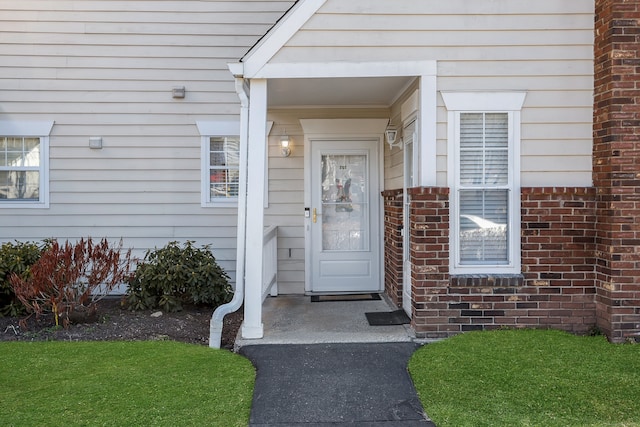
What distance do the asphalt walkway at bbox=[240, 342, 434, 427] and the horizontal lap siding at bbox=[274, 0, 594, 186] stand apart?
6.00ft

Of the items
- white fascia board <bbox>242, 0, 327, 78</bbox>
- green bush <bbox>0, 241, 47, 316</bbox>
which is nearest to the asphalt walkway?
white fascia board <bbox>242, 0, 327, 78</bbox>

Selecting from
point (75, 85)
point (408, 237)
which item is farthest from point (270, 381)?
point (75, 85)

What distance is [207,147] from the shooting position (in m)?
7.15

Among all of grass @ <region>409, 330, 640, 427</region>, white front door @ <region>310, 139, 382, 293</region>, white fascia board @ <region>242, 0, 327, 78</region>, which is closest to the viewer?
grass @ <region>409, 330, 640, 427</region>

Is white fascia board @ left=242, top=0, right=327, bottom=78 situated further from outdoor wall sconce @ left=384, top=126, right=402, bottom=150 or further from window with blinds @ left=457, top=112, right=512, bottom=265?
outdoor wall sconce @ left=384, top=126, right=402, bottom=150

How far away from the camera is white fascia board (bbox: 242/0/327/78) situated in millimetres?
4859

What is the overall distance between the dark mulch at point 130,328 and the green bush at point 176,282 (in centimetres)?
15

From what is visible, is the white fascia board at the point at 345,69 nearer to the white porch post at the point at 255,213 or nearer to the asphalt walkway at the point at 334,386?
the white porch post at the point at 255,213

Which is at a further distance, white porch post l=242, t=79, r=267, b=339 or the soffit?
the soffit

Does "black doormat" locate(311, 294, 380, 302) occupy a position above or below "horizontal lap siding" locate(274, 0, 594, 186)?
below

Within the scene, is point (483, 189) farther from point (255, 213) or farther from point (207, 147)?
point (207, 147)

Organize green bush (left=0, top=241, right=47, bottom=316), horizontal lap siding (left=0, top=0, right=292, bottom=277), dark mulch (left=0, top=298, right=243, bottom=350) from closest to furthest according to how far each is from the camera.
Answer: dark mulch (left=0, top=298, right=243, bottom=350) → green bush (left=0, top=241, right=47, bottom=316) → horizontal lap siding (left=0, top=0, right=292, bottom=277)

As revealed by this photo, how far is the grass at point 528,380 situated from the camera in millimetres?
3373

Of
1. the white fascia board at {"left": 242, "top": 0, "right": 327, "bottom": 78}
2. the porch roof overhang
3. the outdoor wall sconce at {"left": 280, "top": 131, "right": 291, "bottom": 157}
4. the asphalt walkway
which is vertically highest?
the white fascia board at {"left": 242, "top": 0, "right": 327, "bottom": 78}
